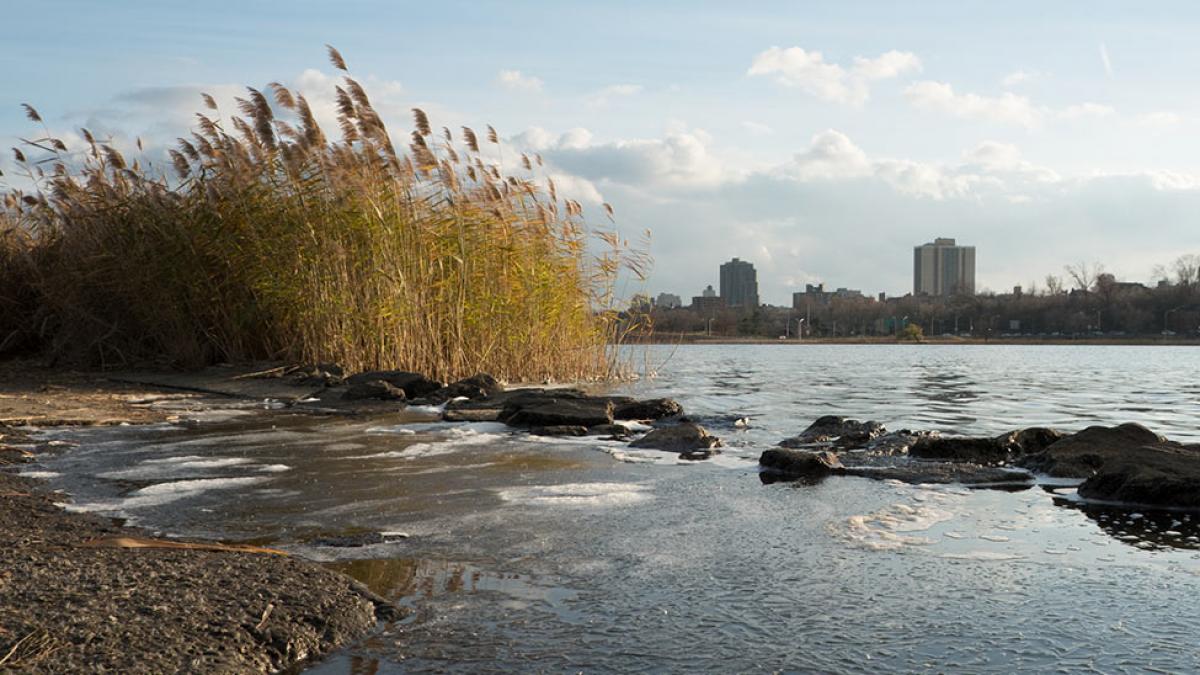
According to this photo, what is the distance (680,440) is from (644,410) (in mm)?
2150

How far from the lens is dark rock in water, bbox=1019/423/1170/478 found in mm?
5480

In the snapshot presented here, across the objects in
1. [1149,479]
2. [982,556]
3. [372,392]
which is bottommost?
[982,556]

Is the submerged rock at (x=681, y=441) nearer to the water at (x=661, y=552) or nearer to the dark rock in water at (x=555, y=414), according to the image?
the water at (x=661, y=552)

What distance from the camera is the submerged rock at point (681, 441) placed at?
6.52m

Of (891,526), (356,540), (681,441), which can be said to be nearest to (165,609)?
(356,540)

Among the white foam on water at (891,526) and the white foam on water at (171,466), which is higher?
the white foam on water at (171,466)

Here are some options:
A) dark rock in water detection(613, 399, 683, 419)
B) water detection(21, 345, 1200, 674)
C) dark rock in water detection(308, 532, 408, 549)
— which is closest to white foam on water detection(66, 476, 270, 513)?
water detection(21, 345, 1200, 674)

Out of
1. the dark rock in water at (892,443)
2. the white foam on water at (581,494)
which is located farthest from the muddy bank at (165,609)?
the dark rock in water at (892,443)

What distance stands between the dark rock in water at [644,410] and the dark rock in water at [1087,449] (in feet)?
11.8

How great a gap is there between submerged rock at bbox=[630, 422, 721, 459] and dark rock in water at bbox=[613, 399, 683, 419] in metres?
1.81

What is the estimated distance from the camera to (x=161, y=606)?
237cm

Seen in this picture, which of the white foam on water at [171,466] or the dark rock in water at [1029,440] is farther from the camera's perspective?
the dark rock in water at [1029,440]

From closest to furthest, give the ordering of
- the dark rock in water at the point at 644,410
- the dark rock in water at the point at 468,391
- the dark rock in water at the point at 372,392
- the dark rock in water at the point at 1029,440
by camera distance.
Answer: the dark rock in water at the point at 1029,440 → the dark rock in water at the point at 644,410 → the dark rock in water at the point at 372,392 → the dark rock in water at the point at 468,391

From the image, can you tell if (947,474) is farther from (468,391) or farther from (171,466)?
(468,391)
